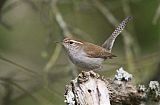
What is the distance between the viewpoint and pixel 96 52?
615 centimetres

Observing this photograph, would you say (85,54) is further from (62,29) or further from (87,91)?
(87,91)

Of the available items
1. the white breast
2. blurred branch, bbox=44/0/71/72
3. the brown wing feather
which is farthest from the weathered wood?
blurred branch, bbox=44/0/71/72

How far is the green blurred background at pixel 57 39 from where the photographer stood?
6734 millimetres

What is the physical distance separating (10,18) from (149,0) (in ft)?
7.71

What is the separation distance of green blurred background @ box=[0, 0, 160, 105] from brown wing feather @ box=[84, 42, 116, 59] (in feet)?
1.17

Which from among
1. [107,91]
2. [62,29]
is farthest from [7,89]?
[107,91]

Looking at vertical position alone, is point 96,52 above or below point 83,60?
above

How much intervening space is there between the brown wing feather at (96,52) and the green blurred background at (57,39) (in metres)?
0.36

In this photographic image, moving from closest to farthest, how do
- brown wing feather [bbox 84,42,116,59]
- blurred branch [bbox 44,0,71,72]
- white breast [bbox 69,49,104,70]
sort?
white breast [bbox 69,49,104,70]
brown wing feather [bbox 84,42,116,59]
blurred branch [bbox 44,0,71,72]

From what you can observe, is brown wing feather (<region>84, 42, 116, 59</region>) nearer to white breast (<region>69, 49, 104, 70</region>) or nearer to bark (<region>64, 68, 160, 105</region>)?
white breast (<region>69, 49, 104, 70</region>)

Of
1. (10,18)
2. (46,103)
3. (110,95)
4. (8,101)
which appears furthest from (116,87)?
(10,18)

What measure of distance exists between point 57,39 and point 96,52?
851 mm

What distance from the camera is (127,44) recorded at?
686 centimetres

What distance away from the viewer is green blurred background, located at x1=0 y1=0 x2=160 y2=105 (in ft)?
22.1
